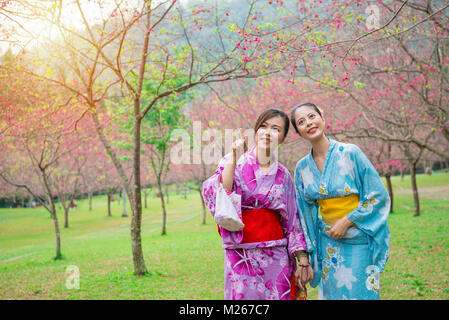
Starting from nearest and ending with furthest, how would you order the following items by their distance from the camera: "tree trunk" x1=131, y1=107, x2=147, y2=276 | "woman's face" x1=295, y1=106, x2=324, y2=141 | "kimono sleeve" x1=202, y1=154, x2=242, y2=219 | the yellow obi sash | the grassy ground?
"kimono sleeve" x1=202, y1=154, x2=242, y2=219, the yellow obi sash, "woman's face" x1=295, y1=106, x2=324, y2=141, the grassy ground, "tree trunk" x1=131, y1=107, x2=147, y2=276

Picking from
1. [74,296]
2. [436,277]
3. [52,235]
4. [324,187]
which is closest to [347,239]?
[324,187]

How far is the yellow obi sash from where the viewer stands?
265cm

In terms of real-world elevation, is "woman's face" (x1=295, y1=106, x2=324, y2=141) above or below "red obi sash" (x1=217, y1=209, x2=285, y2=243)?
above

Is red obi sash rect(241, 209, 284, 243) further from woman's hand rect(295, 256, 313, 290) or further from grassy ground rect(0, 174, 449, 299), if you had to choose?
grassy ground rect(0, 174, 449, 299)

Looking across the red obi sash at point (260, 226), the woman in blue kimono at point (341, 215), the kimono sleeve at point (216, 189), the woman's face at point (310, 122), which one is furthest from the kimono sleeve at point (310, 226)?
the kimono sleeve at point (216, 189)

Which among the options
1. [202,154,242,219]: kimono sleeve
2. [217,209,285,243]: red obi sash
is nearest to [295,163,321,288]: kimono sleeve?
[217,209,285,243]: red obi sash

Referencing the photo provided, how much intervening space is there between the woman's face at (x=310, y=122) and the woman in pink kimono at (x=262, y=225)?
4.9 inches

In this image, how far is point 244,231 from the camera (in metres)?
2.60

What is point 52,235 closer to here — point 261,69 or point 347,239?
point 261,69

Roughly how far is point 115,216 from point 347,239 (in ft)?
90.9

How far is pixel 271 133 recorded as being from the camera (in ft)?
8.89

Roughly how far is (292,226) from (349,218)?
1.39 ft

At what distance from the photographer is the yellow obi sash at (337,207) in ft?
8.68

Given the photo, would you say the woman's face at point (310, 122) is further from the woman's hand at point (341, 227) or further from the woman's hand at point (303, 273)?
the woman's hand at point (303, 273)
